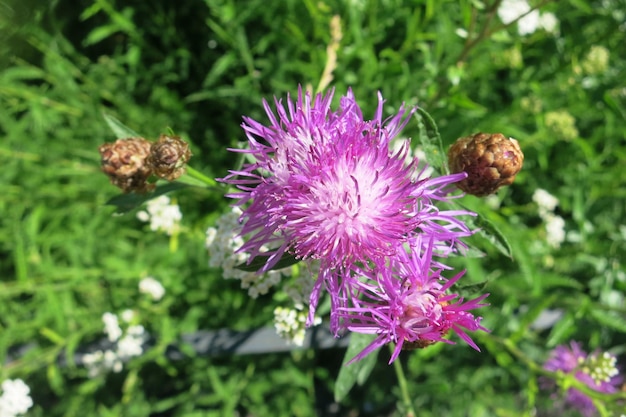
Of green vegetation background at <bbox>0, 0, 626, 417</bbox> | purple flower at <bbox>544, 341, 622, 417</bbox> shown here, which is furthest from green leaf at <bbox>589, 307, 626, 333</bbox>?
purple flower at <bbox>544, 341, 622, 417</bbox>

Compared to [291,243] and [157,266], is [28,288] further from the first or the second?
[291,243]

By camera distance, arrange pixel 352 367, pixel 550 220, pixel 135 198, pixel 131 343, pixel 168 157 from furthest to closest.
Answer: pixel 550 220
pixel 131 343
pixel 352 367
pixel 135 198
pixel 168 157

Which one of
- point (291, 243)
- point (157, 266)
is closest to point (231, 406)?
point (157, 266)

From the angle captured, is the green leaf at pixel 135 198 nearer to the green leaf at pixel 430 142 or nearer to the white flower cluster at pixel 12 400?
the green leaf at pixel 430 142

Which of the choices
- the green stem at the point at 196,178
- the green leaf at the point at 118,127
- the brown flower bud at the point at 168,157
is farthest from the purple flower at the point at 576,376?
the green leaf at the point at 118,127

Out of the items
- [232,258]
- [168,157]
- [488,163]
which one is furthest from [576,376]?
[168,157]

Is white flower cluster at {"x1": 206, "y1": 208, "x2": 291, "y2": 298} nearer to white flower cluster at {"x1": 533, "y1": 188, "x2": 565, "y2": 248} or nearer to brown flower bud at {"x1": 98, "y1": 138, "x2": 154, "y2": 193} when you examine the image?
brown flower bud at {"x1": 98, "y1": 138, "x2": 154, "y2": 193}

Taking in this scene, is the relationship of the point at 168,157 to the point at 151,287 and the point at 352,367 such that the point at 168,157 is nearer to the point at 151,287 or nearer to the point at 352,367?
the point at 352,367
